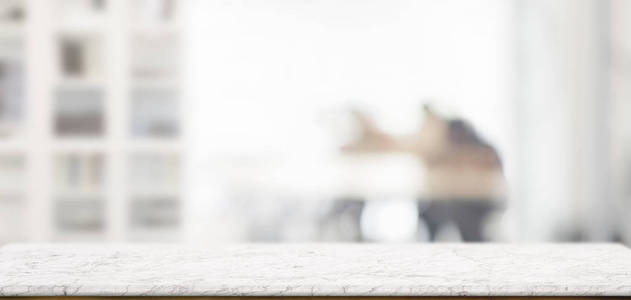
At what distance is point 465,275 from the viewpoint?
1412mm

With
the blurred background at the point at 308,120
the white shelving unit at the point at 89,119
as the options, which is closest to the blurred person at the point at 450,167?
the blurred background at the point at 308,120

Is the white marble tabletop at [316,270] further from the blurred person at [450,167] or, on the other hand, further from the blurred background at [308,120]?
the blurred person at [450,167]

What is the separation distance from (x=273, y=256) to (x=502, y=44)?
3334mm

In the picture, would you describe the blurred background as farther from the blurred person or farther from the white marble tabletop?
the white marble tabletop

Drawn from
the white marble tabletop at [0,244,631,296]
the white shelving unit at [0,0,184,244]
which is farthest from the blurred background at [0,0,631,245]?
the white marble tabletop at [0,244,631,296]

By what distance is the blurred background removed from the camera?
13.5 ft

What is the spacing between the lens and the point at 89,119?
4.15 meters

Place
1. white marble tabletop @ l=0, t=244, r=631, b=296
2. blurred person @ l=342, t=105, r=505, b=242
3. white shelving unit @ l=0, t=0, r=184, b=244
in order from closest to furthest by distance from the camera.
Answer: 1. white marble tabletop @ l=0, t=244, r=631, b=296
2. white shelving unit @ l=0, t=0, r=184, b=244
3. blurred person @ l=342, t=105, r=505, b=242

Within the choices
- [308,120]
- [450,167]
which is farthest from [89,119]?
[450,167]

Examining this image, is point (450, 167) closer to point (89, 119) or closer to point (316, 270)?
point (89, 119)

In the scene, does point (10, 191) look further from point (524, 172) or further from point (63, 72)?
point (524, 172)

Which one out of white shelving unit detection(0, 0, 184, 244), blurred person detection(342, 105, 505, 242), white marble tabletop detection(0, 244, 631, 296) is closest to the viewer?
white marble tabletop detection(0, 244, 631, 296)

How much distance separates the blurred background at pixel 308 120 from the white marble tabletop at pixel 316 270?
2.46 meters

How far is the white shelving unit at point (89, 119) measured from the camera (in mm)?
4090
